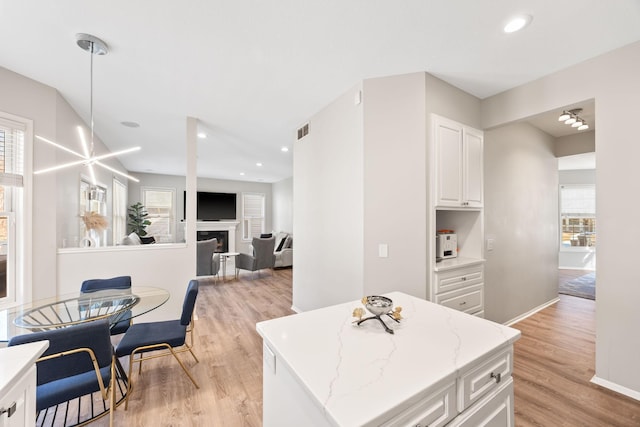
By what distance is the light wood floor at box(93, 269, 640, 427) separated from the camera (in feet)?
6.10

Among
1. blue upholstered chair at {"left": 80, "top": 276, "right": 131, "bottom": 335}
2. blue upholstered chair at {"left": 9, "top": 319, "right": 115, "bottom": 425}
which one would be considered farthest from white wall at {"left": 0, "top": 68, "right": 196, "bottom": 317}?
blue upholstered chair at {"left": 9, "top": 319, "right": 115, "bottom": 425}

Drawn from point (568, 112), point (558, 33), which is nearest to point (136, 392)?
point (558, 33)

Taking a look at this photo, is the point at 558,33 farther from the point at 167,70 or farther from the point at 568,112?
the point at 167,70

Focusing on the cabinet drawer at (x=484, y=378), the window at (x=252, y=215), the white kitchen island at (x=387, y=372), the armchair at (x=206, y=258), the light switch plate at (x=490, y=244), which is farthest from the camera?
the window at (x=252, y=215)

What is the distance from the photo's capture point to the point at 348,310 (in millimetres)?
1558

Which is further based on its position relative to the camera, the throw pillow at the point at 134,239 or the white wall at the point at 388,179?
the throw pillow at the point at 134,239

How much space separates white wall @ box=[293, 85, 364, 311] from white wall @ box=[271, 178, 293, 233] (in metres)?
4.60

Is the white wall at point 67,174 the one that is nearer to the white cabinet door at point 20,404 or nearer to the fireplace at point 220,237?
the white cabinet door at point 20,404

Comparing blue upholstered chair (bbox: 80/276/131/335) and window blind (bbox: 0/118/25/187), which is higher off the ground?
window blind (bbox: 0/118/25/187)

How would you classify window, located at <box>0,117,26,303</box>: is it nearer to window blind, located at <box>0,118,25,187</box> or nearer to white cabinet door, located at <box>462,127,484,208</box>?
window blind, located at <box>0,118,25,187</box>

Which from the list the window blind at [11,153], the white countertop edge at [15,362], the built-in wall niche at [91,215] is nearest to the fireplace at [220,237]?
the built-in wall niche at [91,215]

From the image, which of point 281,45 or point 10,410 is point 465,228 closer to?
point 281,45

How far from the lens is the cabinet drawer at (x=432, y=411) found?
83 cm

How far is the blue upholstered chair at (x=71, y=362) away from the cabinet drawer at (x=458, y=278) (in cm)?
253
